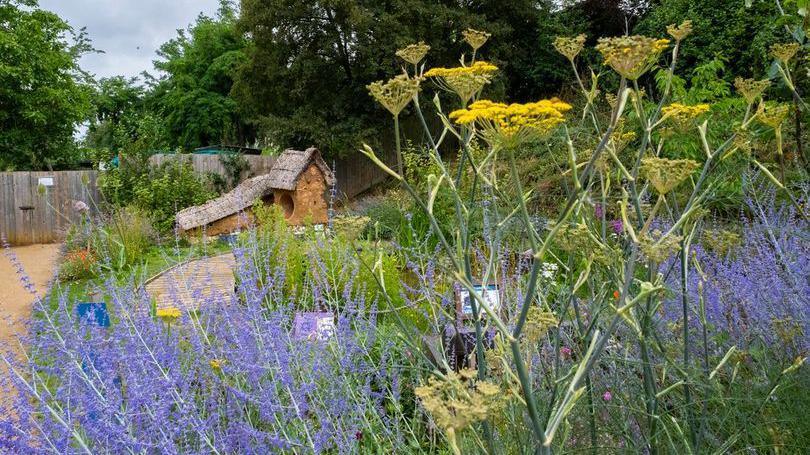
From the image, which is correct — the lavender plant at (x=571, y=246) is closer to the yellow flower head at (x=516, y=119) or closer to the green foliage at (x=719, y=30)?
the yellow flower head at (x=516, y=119)

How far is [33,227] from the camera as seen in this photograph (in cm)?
1491

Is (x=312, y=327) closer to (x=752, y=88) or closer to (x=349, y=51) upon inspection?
(x=752, y=88)

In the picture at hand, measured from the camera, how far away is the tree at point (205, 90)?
94.9ft

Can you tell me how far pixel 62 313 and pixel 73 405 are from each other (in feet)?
1.06

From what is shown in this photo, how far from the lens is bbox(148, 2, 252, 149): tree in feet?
94.9

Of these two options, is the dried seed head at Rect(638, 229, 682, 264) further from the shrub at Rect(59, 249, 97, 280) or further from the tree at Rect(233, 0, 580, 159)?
the tree at Rect(233, 0, 580, 159)

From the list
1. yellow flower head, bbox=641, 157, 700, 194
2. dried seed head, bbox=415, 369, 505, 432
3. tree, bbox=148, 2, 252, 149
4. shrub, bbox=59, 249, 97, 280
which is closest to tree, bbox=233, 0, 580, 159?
shrub, bbox=59, 249, 97, 280

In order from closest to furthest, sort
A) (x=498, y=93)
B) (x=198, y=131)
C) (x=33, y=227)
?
(x=33, y=227) < (x=498, y=93) < (x=198, y=131)

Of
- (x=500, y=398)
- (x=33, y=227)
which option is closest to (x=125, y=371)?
(x=500, y=398)

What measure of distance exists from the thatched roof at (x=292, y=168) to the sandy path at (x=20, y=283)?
3.93m

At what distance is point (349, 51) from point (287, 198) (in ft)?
22.9

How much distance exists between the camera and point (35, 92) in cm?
1942

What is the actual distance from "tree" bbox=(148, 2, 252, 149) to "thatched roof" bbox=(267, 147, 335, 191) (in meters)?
17.8

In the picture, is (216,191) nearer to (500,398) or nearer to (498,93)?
(498,93)
